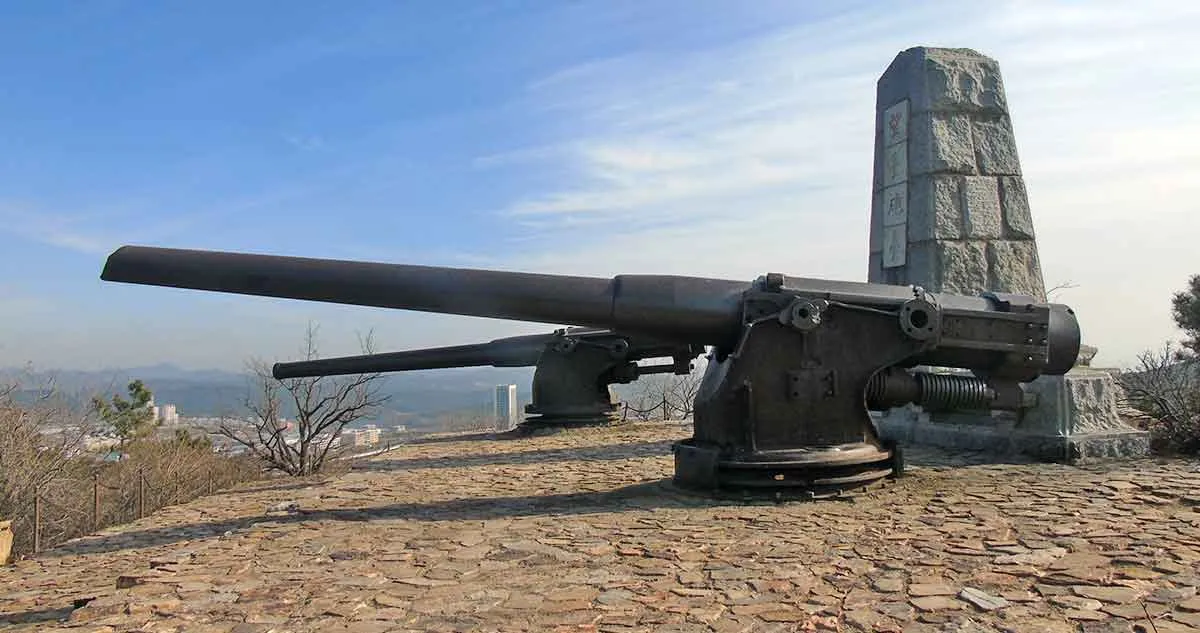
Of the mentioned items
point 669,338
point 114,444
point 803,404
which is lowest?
point 114,444

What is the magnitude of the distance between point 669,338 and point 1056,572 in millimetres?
2789

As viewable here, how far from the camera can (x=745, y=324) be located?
217 inches

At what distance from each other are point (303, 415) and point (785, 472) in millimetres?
9135

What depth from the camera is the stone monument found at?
7809 mm

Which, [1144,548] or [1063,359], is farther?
[1063,359]

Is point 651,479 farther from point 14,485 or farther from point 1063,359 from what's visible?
point 14,485

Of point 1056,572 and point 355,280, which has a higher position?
point 355,280

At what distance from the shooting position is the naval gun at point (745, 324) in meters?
5.30

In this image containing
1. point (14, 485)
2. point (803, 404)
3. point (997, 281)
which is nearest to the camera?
point (803, 404)

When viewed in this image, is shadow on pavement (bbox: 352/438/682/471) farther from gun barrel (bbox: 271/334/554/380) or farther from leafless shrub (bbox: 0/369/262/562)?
leafless shrub (bbox: 0/369/262/562)

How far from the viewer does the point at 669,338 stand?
5754mm

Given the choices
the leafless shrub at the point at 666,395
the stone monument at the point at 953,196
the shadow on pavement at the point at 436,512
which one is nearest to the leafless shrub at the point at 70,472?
the shadow on pavement at the point at 436,512

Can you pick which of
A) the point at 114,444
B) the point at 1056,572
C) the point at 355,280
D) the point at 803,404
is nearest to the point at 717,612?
the point at 1056,572

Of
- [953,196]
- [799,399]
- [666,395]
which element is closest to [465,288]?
[799,399]
